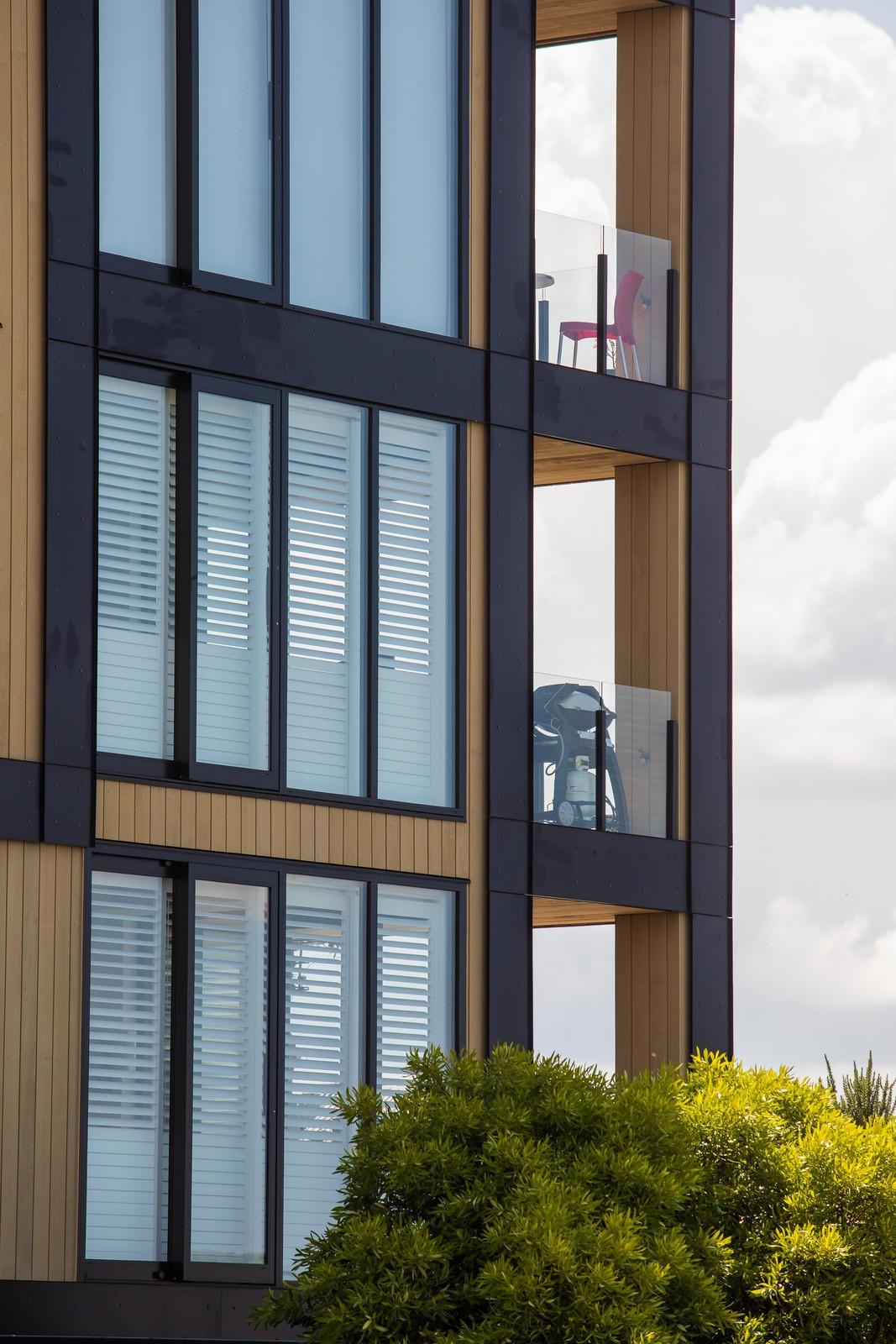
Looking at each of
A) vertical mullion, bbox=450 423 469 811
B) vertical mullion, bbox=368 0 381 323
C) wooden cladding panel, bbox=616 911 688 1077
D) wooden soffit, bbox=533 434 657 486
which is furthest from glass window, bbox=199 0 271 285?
wooden cladding panel, bbox=616 911 688 1077

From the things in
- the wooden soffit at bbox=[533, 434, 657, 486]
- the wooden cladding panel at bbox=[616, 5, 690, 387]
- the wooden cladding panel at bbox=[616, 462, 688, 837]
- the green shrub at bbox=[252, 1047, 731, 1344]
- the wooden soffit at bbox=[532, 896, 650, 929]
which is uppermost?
the wooden cladding panel at bbox=[616, 5, 690, 387]

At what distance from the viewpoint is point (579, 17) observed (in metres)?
20.9

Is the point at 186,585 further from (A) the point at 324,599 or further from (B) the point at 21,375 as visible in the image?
(B) the point at 21,375

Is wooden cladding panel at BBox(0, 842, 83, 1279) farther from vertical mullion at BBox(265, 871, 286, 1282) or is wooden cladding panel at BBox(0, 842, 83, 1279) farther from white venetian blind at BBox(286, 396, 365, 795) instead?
white venetian blind at BBox(286, 396, 365, 795)

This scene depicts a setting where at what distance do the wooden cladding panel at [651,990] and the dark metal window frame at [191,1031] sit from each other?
329 centimetres

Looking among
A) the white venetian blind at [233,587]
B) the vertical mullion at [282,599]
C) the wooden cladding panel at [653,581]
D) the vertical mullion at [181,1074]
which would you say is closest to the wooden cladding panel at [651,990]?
the wooden cladding panel at [653,581]

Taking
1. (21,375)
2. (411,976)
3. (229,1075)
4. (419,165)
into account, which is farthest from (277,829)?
(419,165)

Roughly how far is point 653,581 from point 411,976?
4620mm

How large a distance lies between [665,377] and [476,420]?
2384 millimetres

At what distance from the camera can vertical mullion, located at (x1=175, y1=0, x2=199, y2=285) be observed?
662 inches

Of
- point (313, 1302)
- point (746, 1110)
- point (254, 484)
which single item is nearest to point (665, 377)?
point (254, 484)

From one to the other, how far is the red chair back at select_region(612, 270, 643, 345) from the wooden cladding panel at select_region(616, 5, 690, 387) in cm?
66

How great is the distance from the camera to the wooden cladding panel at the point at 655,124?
2048cm

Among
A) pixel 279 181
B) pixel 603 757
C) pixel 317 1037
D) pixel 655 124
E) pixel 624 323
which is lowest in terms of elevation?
pixel 317 1037
